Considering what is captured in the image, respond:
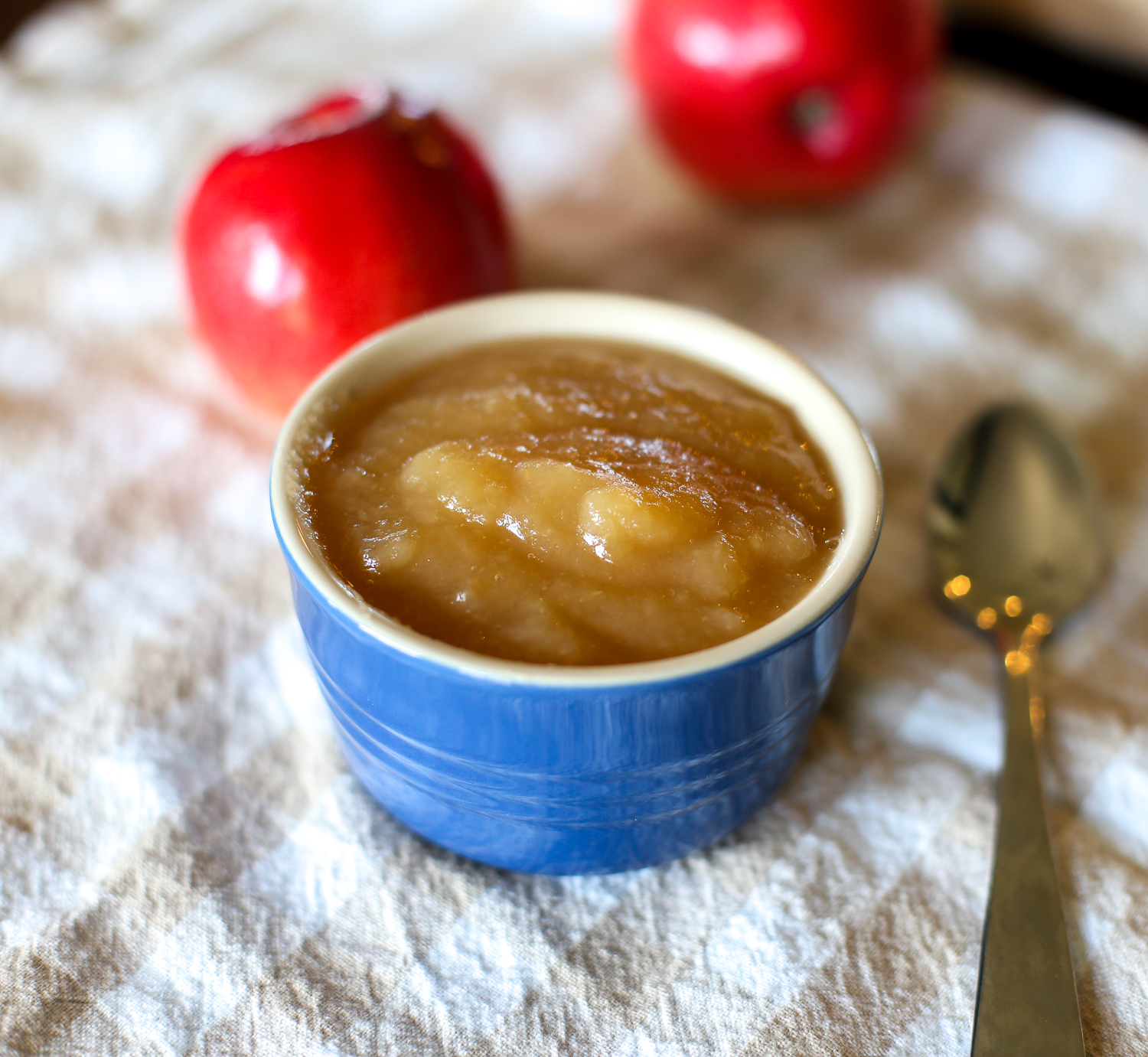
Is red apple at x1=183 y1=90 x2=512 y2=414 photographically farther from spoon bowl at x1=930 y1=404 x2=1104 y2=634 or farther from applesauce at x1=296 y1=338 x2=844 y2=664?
spoon bowl at x1=930 y1=404 x2=1104 y2=634

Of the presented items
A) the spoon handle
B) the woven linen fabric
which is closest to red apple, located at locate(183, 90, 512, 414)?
the woven linen fabric

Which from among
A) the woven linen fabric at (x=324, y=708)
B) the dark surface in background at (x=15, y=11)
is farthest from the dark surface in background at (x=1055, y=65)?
the dark surface in background at (x=15, y=11)

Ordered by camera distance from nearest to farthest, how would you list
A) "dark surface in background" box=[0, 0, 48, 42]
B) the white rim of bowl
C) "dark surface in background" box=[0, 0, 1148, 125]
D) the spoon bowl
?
the white rim of bowl → the spoon bowl → "dark surface in background" box=[0, 0, 1148, 125] → "dark surface in background" box=[0, 0, 48, 42]

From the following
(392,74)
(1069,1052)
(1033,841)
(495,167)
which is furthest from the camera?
(392,74)

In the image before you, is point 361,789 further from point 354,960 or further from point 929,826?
point 929,826

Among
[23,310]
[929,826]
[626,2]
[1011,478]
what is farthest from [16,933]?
[626,2]

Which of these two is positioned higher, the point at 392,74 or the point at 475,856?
the point at 392,74

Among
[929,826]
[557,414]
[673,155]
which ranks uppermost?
[557,414]

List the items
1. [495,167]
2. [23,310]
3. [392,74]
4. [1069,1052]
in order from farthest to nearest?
1. [392,74]
2. [495,167]
3. [23,310]
4. [1069,1052]
